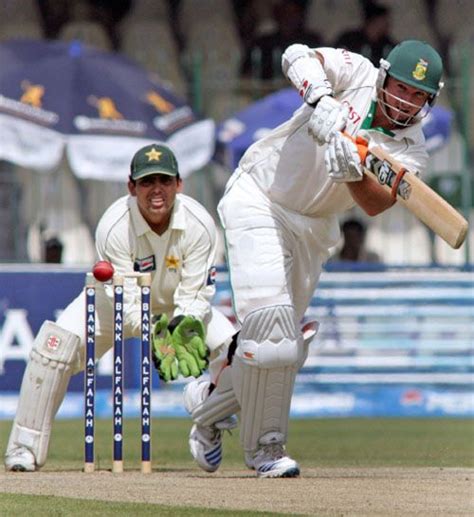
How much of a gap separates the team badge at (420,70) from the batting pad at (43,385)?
2135mm

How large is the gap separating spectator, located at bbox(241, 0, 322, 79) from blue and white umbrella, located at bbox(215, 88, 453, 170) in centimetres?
111

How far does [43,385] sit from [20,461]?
39cm

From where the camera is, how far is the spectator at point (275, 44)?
15469 mm

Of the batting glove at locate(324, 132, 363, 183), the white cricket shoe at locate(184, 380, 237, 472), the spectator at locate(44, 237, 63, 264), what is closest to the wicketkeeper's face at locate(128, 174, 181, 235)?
the white cricket shoe at locate(184, 380, 237, 472)

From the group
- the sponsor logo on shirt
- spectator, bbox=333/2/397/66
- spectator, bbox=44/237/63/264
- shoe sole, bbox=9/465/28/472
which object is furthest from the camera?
spectator, bbox=333/2/397/66

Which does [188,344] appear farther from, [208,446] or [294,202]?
[294,202]

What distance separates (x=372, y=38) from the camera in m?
15.2

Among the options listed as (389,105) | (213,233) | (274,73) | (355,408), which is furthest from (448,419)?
(389,105)

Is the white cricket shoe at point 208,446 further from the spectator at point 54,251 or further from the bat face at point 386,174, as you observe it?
the spectator at point 54,251

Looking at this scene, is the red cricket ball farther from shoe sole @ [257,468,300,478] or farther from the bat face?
the bat face

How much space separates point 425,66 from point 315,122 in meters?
0.56

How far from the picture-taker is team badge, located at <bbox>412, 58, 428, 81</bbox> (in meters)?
7.14

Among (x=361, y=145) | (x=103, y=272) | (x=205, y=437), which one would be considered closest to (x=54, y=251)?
(x=205, y=437)

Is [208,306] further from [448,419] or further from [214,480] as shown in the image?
[448,419]
